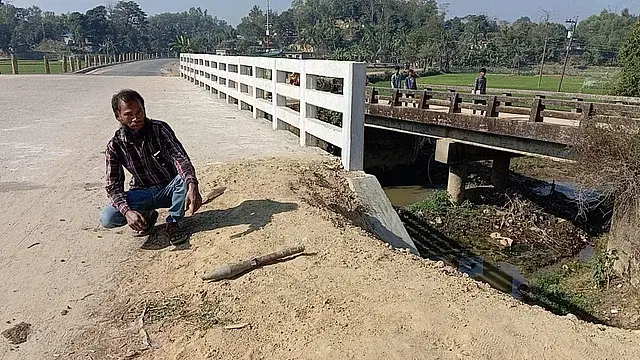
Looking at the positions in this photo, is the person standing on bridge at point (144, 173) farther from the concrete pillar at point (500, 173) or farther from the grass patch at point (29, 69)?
the grass patch at point (29, 69)

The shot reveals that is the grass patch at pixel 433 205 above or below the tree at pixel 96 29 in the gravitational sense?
below

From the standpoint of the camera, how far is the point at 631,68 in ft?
68.7

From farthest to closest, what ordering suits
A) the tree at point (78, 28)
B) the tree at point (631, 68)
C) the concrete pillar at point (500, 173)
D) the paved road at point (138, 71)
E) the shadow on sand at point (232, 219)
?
the tree at point (78, 28)
the paved road at point (138, 71)
the tree at point (631, 68)
the concrete pillar at point (500, 173)
the shadow on sand at point (232, 219)

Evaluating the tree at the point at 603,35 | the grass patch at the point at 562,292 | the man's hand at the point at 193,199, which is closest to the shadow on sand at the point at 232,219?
the man's hand at the point at 193,199

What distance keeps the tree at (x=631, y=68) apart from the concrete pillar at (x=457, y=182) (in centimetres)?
998

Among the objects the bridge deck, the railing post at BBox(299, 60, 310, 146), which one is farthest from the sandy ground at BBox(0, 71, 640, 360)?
the bridge deck

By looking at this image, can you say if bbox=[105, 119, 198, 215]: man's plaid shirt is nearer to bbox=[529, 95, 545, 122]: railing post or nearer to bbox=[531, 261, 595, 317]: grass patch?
bbox=[531, 261, 595, 317]: grass patch

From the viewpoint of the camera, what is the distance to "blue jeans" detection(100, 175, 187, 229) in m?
3.78

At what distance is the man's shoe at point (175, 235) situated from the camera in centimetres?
376

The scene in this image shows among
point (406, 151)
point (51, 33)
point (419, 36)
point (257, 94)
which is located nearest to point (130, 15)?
point (51, 33)

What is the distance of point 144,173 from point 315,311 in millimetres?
1866

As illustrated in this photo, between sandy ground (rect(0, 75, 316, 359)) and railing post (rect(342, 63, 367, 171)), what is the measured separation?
3.47 ft

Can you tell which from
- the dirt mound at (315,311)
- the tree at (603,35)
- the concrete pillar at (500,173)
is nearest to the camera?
the dirt mound at (315,311)

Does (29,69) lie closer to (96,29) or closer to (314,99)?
(314,99)
